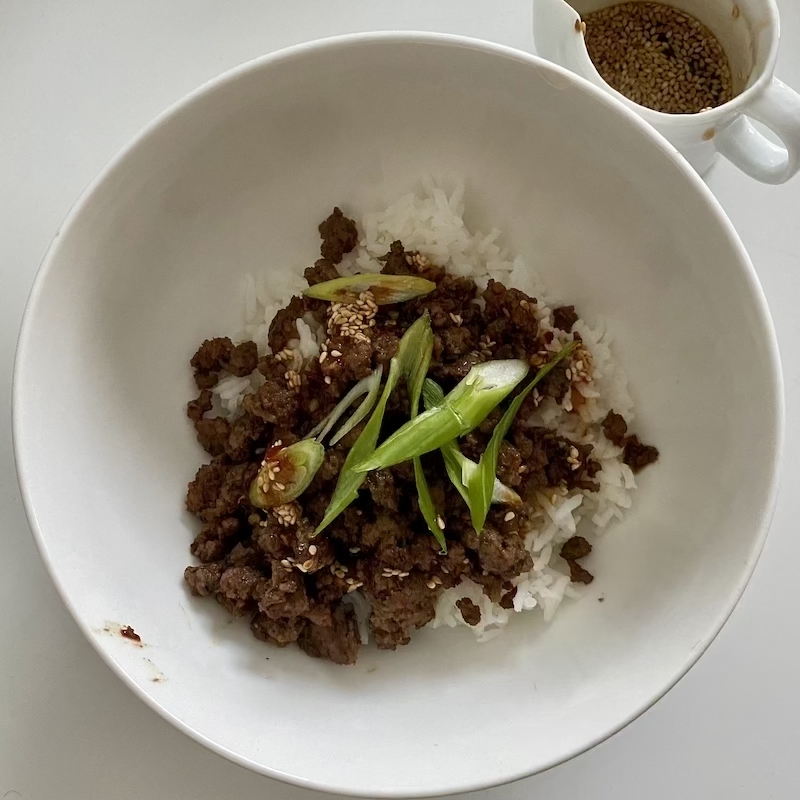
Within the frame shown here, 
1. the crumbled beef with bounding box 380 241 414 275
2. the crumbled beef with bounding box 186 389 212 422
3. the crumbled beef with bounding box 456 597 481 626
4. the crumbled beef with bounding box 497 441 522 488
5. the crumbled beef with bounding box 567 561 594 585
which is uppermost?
the crumbled beef with bounding box 380 241 414 275

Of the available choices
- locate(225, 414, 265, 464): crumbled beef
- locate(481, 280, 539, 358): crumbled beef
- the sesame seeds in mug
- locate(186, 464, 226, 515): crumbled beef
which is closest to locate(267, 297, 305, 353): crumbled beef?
locate(225, 414, 265, 464): crumbled beef

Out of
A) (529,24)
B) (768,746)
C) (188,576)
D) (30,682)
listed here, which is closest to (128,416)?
(188,576)

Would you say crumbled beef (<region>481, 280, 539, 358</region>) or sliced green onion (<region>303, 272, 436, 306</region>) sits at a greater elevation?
sliced green onion (<region>303, 272, 436, 306</region>)

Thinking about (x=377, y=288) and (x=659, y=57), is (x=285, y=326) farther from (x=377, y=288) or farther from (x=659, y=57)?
(x=659, y=57)

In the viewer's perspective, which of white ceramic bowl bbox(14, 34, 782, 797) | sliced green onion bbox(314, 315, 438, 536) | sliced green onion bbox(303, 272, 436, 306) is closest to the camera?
white ceramic bowl bbox(14, 34, 782, 797)

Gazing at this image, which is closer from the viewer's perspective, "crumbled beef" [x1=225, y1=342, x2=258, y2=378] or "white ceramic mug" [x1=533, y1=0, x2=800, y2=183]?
"white ceramic mug" [x1=533, y1=0, x2=800, y2=183]

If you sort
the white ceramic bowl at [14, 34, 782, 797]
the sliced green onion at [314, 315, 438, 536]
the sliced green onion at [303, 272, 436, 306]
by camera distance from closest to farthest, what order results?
the white ceramic bowl at [14, 34, 782, 797] < the sliced green onion at [314, 315, 438, 536] < the sliced green onion at [303, 272, 436, 306]

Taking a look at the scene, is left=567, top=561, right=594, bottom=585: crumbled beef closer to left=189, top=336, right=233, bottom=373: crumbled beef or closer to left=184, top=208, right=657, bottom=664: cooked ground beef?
left=184, top=208, right=657, bottom=664: cooked ground beef
